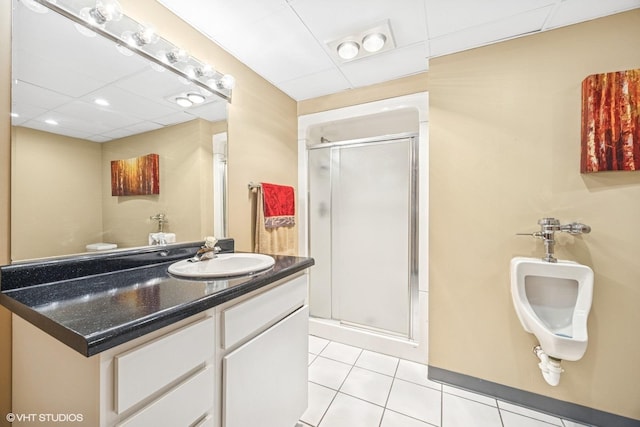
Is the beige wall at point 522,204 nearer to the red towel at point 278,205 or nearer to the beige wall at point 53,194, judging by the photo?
the red towel at point 278,205

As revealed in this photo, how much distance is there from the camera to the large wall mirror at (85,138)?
0.93m

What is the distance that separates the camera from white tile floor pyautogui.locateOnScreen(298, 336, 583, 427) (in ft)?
4.60

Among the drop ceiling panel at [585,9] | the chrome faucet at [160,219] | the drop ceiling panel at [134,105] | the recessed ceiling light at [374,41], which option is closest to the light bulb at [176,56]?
the drop ceiling panel at [134,105]

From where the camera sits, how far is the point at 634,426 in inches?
51.8

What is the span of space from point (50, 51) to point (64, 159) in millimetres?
419

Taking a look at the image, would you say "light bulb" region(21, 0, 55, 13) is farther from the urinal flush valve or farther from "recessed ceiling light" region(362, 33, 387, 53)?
the urinal flush valve

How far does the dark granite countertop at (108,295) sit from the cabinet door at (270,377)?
251 mm

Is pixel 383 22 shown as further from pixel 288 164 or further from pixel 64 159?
pixel 64 159

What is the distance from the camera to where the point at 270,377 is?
43.1 inches

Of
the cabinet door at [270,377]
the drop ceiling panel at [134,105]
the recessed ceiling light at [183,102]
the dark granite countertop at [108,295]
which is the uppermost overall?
the recessed ceiling light at [183,102]

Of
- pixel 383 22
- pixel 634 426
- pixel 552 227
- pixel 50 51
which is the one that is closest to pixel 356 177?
pixel 383 22

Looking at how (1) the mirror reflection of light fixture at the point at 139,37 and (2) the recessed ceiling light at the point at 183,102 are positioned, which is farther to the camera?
(2) the recessed ceiling light at the point at 183,102

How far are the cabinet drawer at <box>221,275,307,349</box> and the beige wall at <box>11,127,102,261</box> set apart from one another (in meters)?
0.76

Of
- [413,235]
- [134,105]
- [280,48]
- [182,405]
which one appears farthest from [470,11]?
[182,405]
